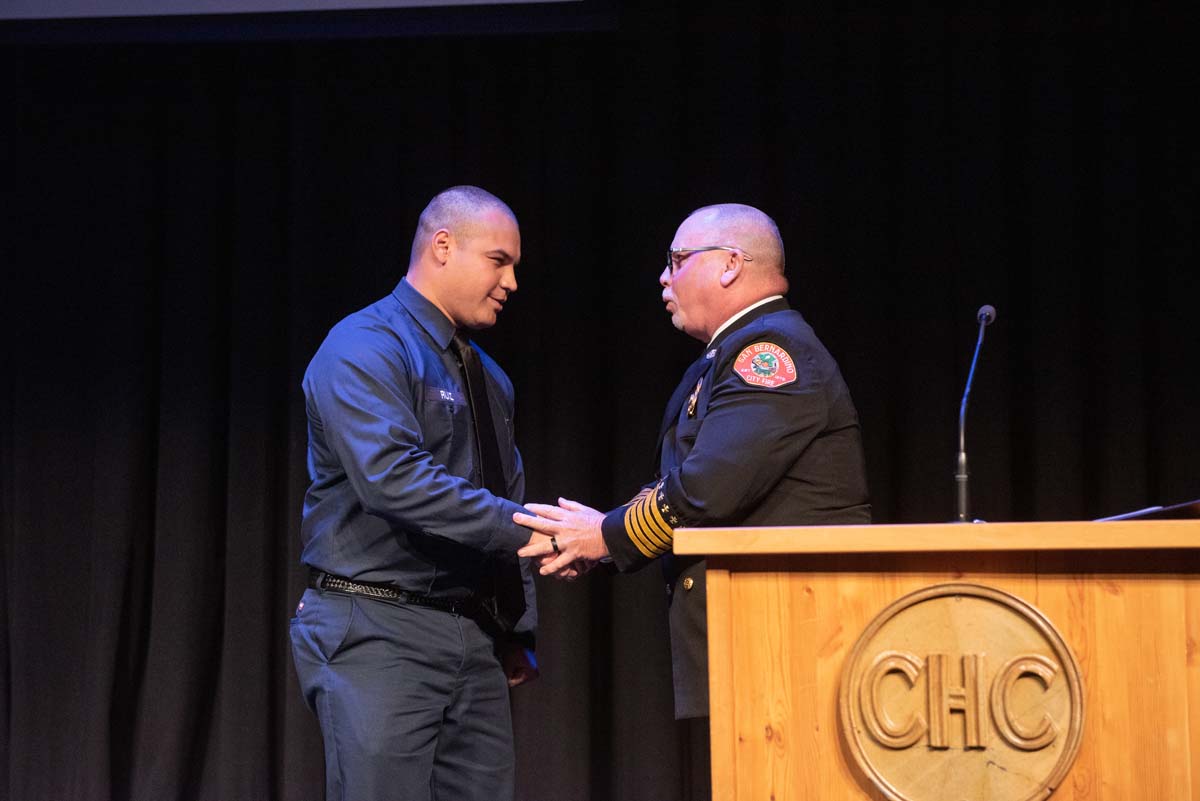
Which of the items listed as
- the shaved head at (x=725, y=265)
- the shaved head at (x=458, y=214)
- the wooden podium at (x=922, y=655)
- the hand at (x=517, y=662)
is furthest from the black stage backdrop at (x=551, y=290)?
the wooden podium at (x=922, y=655)

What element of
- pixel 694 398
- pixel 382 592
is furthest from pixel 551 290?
pixel 382 592

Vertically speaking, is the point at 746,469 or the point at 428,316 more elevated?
the point at 428,316

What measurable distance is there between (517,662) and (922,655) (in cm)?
146

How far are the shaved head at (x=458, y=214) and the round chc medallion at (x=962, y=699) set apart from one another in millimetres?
1644

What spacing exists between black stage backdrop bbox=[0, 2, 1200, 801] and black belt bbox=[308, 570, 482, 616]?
1.22 metres

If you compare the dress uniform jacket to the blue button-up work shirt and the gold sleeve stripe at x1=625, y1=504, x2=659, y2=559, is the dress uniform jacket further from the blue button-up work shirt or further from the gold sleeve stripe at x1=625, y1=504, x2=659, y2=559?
the blue button-up work shirt

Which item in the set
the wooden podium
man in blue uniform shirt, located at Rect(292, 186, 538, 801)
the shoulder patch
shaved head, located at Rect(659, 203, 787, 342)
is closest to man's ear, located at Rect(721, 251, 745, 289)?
shaved head, located at Rect(659, 203, 787, 342)

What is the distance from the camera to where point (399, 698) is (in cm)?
249

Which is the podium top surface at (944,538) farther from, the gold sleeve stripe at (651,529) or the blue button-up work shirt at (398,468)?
the blue button-up work shirt at (398,468)

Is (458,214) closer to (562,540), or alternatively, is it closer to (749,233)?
(749,233)

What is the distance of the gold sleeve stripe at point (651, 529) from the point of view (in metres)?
2.28

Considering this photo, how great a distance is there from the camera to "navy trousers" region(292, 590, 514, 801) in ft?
8.04

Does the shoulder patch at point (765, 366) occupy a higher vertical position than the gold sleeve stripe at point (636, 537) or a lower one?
higher

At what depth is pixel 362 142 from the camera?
13.3ft
